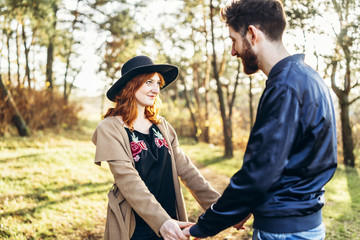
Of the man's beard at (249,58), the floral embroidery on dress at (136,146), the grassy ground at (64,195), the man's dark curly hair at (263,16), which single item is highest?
the man's dark curly hair at (263,16)

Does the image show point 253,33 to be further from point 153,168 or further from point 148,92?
point 153,168

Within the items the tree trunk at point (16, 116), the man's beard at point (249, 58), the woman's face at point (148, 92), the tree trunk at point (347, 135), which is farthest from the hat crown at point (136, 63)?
the tree trunk at point (347, 135)

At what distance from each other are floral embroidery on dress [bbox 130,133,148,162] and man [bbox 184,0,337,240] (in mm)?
979

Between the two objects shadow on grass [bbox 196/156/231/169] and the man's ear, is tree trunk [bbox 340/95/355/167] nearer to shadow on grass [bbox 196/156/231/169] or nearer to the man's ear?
shadow on grass [bbox 196/156/231/169]

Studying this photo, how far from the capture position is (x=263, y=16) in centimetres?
150

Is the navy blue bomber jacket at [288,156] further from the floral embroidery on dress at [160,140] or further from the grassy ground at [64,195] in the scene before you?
the grassy ground at [64,195]

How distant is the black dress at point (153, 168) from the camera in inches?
89.6

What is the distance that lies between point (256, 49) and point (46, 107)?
11.8 m

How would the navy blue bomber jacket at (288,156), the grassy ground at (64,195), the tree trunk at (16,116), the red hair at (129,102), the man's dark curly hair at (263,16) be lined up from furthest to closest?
the tree trunk at (16,116)
the grassy ground at (64,195)
the red hair at (129,102)
the man's dark curly hair at (263,16)
the navy blue bomber jacket at (288,156)

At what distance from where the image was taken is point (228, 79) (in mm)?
25781

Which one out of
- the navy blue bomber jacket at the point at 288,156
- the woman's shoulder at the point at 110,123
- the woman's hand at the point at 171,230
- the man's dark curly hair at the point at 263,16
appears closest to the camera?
the navy blue bomber jacket at the point at 288,156

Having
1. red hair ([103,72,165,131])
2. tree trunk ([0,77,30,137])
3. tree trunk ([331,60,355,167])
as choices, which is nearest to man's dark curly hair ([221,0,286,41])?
red hair ([103,72,165,131])

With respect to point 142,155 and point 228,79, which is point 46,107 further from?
point 228,79

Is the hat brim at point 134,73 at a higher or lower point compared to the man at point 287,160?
higher
